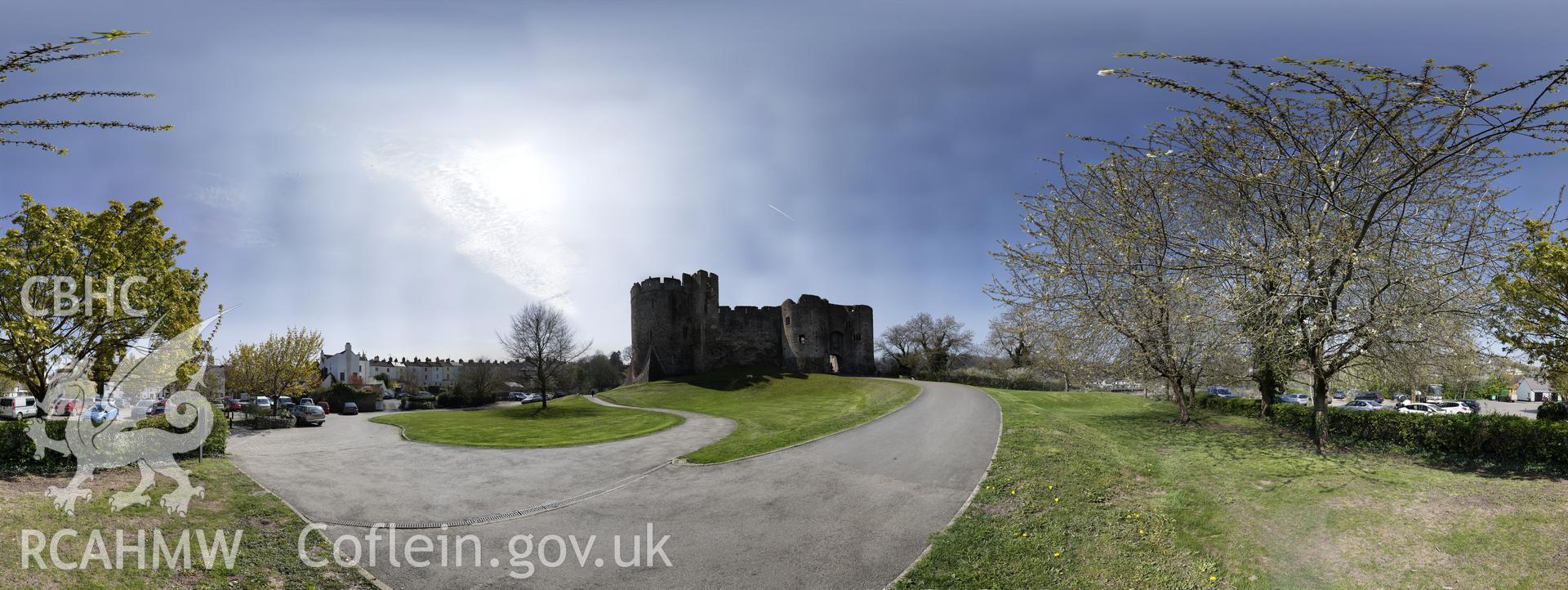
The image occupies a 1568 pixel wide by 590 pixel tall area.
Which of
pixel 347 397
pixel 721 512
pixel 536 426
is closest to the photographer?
pixel 721 512

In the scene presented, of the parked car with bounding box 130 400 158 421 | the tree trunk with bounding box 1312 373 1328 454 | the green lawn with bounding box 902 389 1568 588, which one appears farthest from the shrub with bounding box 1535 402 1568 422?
the parked car with bounding box 130 400 158 421

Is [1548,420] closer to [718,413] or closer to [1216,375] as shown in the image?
[1216,375]

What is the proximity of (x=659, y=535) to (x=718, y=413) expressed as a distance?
71.1ft

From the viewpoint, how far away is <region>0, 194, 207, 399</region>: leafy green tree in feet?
41.4

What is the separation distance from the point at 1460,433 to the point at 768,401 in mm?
29880

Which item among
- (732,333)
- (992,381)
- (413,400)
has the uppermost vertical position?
(732,333)

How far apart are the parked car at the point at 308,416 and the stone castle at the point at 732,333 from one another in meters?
25.0

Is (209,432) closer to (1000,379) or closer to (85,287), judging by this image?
(85,287)

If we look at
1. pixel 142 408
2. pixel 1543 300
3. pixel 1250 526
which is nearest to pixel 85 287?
pixel 1250 526

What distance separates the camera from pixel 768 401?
3781 cm

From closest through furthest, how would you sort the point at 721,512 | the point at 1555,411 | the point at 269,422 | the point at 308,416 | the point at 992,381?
the point at 721,512
the point at 1555,411
the point at 269,422
the point at 308,416
the point at 992,381

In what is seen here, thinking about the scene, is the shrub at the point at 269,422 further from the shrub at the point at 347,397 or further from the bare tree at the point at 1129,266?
the bare tree at the point at 1129,266

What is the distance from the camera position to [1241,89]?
23.6ft

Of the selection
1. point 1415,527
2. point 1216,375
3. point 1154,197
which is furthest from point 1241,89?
point 1216,375
